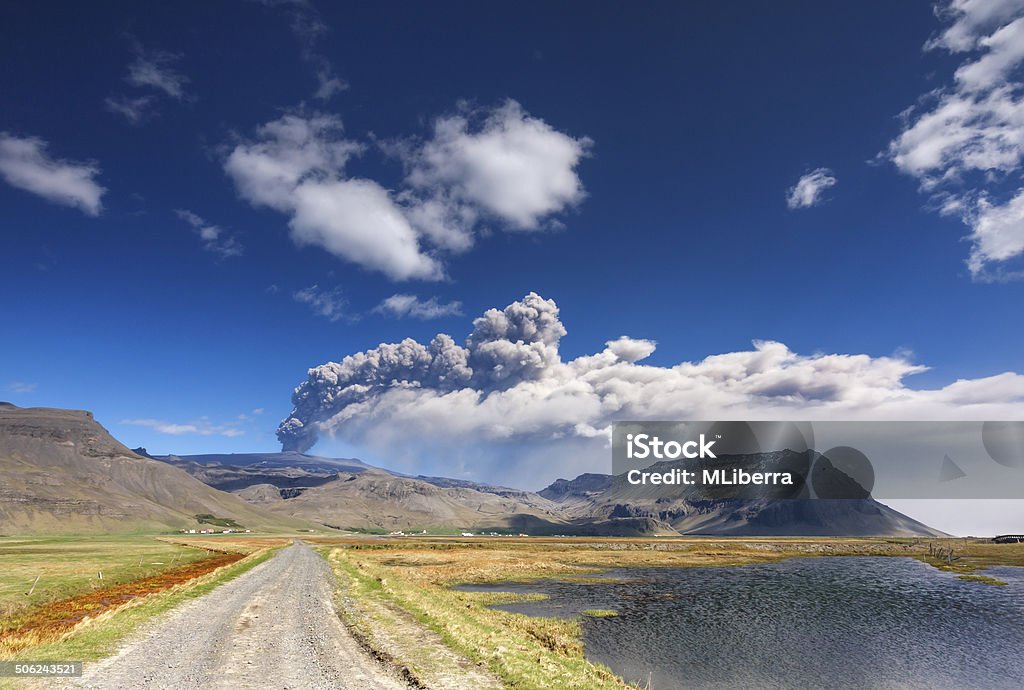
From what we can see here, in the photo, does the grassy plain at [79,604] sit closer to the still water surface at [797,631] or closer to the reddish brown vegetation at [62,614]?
the reddish brown vegetation at [62,614]

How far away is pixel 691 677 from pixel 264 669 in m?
23.1

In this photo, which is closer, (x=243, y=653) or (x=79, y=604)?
(x=243, y=653)

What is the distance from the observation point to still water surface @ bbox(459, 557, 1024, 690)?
Answer: 103 feet

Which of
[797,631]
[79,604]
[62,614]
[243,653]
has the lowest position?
[797,631]

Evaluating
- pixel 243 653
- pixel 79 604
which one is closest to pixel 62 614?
pixel 79 604

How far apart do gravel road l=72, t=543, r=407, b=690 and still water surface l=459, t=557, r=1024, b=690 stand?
52.5ft

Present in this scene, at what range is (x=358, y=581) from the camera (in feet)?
190

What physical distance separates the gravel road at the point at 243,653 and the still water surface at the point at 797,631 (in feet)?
52.5

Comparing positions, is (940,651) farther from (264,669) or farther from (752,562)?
(752,562)

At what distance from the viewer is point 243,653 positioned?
999 inches

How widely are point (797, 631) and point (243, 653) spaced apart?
4161cm

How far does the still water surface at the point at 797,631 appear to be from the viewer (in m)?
31.5

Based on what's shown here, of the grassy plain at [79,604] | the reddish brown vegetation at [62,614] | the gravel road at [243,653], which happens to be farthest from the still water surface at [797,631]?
the reddish brown vegetation at [62,614]

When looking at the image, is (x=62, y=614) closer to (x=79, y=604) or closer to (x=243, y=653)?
(x=79, y=604)
